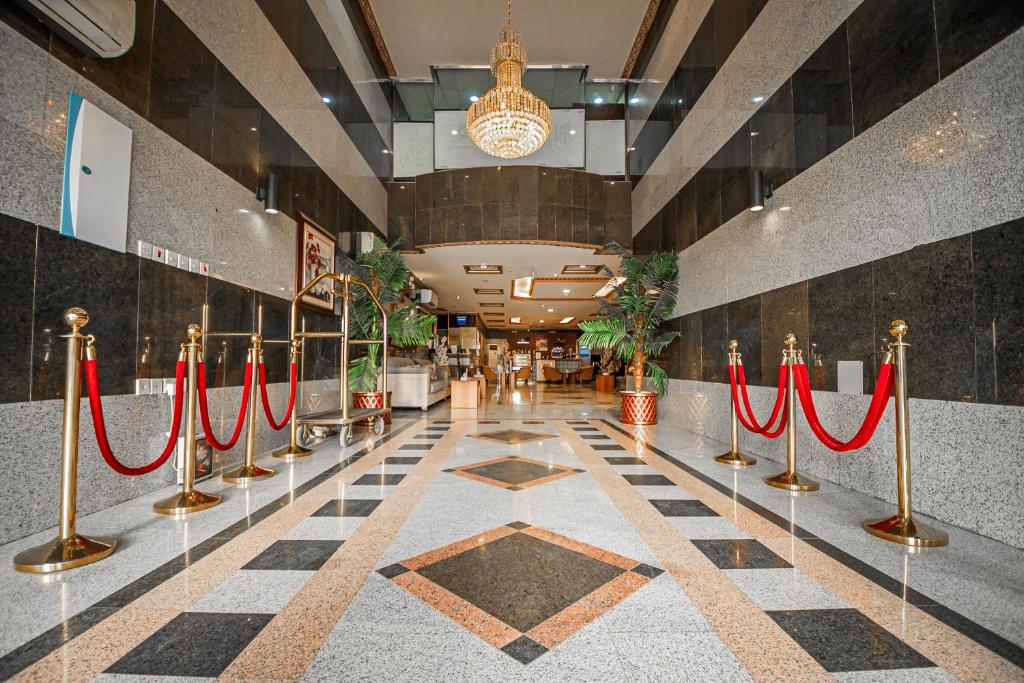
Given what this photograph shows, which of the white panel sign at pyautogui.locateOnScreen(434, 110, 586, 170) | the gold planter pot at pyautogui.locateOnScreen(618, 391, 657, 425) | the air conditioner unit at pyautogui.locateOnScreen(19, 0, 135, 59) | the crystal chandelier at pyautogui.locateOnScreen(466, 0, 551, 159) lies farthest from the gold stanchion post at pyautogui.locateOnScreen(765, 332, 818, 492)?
the white panel sign at pyautogui.locateOnScreen(434, 110, 586, 170)

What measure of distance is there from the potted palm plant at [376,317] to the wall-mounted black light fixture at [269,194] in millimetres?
1992

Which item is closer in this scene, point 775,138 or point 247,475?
point 247,475

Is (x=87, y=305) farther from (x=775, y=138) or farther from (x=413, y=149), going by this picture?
(x=413, y=149)

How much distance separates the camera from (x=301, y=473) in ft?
10.9

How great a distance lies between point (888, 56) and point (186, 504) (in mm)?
4692

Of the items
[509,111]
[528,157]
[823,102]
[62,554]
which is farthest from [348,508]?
[528,157]

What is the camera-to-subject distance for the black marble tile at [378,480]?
3.01m

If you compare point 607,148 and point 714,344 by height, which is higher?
point 607,148

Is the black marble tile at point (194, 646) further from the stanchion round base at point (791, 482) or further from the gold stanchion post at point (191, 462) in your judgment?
the stanchion round base at point (791, 482)

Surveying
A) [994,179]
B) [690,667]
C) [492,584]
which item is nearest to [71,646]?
[492,584]

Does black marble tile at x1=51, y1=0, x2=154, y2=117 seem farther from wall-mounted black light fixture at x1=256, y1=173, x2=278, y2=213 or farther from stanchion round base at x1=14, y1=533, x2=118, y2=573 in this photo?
stanchion round base at x1=14, y1=533, x2=118, y2=573

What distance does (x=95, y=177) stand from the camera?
2.46 m

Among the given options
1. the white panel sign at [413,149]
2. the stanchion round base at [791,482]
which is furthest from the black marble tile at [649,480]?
the white panel sign at [413,149]

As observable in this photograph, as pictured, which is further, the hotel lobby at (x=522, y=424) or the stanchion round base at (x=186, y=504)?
the stanchion round base at (x=186, y=504)
